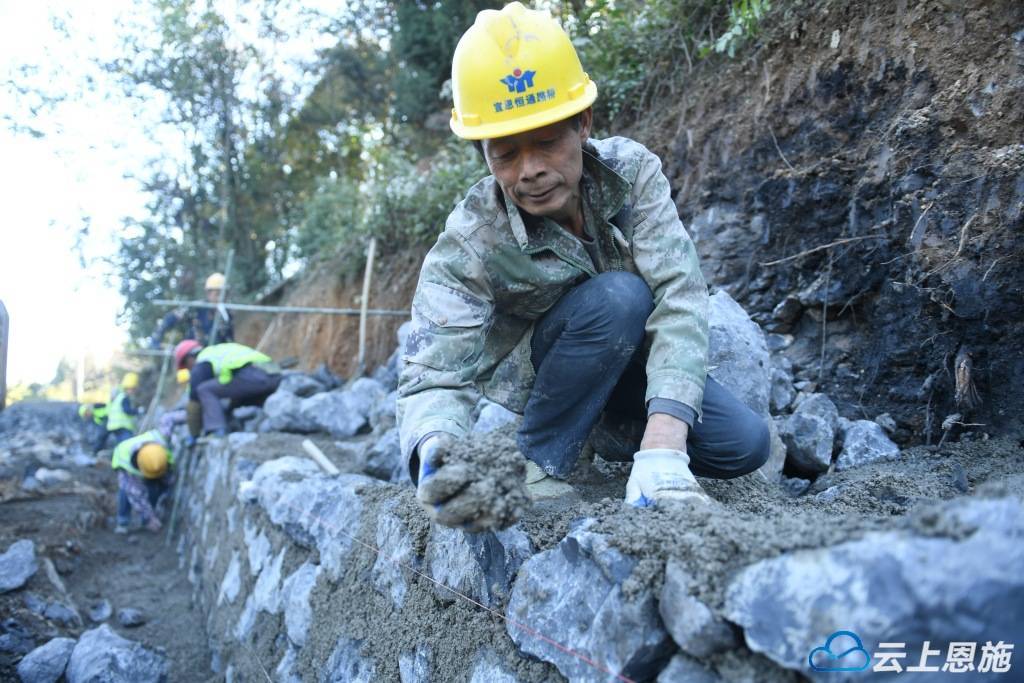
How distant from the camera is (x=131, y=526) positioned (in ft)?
24.6

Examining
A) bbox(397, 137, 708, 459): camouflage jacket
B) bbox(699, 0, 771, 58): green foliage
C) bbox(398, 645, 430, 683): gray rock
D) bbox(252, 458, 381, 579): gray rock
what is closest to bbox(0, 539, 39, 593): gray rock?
bbox(252, 458, 381, 579): gray rock

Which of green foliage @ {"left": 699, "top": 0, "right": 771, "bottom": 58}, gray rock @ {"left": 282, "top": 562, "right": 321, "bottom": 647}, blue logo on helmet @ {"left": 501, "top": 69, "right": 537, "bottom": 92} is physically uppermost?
Result: green foliage @ {"left": 699, "top": 0, "right": 771, "bottom": 58}

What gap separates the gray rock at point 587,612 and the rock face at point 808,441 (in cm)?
142

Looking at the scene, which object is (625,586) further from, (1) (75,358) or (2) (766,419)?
(1) (75,358)

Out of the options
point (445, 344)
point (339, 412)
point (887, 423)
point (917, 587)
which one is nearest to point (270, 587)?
point (445, 344)

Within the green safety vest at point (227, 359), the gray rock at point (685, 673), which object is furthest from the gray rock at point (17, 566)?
the gray rock at point (685, 673)

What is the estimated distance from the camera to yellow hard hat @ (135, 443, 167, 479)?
7.06 meters

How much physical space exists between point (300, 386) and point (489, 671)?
5.46 metres

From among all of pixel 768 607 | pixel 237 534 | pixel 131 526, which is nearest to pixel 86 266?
pixel 131 526

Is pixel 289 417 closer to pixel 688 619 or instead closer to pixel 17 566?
pixel 17 566

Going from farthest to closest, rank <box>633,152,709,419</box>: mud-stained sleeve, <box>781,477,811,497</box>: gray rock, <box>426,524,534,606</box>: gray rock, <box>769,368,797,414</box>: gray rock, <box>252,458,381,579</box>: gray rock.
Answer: <box>769,368,797,414</box>: gray rock → <box>252,458,381,579</box>: gray rock → <box>781,477,811,497</box>: gray rock → <box>633,152,709,419</box>: mud-stained sleeve → <box>426,524,534,606</box>: gray rock

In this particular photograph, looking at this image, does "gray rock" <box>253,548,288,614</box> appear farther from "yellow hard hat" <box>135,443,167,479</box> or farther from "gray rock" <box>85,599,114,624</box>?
"yellow hard hat" <box>135,443,167,479</box>

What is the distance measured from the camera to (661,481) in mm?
1732

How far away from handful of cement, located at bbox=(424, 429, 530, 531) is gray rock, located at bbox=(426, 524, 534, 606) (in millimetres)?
273
